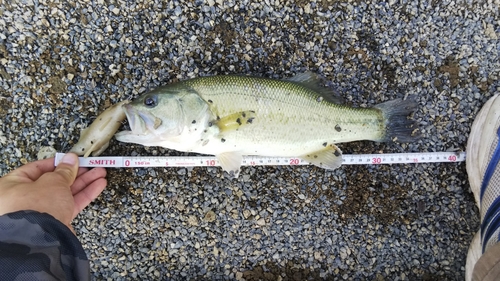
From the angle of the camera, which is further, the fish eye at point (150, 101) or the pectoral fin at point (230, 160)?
the pectoral fin at point (230, 160)

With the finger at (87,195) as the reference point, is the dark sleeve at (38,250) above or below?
below

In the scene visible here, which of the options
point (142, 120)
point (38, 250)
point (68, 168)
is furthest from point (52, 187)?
point (142, 120)

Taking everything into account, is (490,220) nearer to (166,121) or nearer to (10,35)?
(166,121)

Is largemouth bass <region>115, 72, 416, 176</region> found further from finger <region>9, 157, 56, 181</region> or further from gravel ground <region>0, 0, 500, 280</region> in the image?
finger <region>9, 157, 56, 181</region>

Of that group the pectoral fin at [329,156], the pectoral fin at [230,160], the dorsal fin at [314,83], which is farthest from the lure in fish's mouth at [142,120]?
the pectoral fin at [329,156]

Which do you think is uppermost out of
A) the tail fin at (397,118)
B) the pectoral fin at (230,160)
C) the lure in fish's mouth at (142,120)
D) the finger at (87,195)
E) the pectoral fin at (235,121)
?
the tail fin at (397,118)

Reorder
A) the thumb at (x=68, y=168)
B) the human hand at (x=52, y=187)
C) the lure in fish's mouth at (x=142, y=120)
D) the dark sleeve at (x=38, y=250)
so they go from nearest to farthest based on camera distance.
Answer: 1. the dark sleeve at (x=38, y=250)
2. the human hand at (x=52, y=187)
3. the lure in fish's mouth at (x=142, y=120)
4. the thumb at (x=68, y=168)

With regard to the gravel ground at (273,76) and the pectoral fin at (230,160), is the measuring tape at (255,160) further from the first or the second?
the pectoral fin at (230,160)
